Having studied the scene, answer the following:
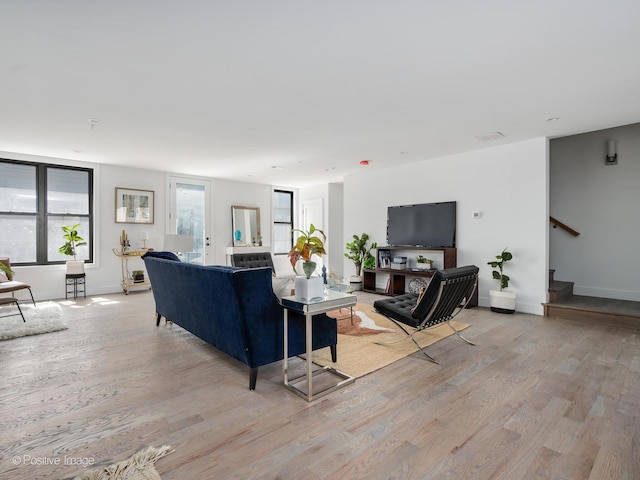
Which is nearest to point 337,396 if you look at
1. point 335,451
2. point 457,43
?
point 335,451

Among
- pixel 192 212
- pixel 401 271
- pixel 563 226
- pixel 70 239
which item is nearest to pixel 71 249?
pixel 70 239

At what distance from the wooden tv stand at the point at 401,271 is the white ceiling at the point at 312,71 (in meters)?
1.88

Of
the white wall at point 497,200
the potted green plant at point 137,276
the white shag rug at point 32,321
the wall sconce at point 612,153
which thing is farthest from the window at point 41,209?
the wall sconce at point 612,153

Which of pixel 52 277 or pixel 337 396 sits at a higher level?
pixel 52 277

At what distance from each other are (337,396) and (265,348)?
0.63 m

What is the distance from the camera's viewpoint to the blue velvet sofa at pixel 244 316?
7.62ft

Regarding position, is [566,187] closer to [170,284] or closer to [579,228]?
[579,228]

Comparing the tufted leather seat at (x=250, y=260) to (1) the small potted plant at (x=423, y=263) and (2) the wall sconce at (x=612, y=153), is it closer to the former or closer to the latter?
(1) the small potted plant at (x=423, y=263)

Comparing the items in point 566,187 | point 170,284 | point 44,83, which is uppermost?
→ point 44,83

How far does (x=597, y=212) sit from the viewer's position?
509 centimetres

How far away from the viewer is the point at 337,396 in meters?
2.29

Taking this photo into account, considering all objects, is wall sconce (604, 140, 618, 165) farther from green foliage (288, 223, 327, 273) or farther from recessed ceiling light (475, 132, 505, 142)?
green foliage (288, 223, 327, 273)

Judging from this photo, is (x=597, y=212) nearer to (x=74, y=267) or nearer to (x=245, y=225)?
(x=245, y=225)

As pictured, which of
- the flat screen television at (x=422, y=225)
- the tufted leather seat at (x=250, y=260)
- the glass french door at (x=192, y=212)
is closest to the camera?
the flat screen television at (x=422, y=225)
